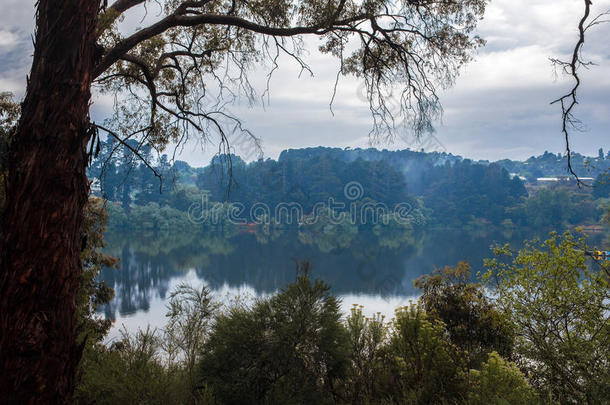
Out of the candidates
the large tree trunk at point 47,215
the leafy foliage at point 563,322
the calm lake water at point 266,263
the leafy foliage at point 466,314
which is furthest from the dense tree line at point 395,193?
the large tree trunk at point 47,215

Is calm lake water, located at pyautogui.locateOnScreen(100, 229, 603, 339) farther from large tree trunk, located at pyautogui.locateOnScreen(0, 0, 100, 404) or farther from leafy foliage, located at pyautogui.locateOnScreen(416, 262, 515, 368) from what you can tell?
large tree trunk, located at pyautogui.locateOnScreen(0, 0, 100, 404)

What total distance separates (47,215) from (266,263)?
38782 mm

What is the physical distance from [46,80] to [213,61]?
464 centimetres

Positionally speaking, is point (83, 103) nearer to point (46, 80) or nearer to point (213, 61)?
point (46, 80)

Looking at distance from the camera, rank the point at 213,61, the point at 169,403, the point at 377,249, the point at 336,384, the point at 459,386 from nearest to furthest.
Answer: the point at 169,403 → the point at 459,386 → the point at 336,384 → the point at 213,61 → the point at 377,249

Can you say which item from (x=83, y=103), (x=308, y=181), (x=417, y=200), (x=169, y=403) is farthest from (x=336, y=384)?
(x=417, y=200)

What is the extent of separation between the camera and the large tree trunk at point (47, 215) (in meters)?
2.54

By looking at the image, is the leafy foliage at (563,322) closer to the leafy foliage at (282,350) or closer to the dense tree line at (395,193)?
the leafy foliage at (282,350)

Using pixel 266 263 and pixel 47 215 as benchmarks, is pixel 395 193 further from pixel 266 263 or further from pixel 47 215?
pixel 47 215

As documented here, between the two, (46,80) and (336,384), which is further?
(336,384)

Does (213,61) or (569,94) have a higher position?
(213,61)

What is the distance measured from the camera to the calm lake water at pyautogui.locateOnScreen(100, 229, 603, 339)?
25641 mm

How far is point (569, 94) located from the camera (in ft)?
13.3

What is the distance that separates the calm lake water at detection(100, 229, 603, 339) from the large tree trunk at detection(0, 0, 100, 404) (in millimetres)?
12280
